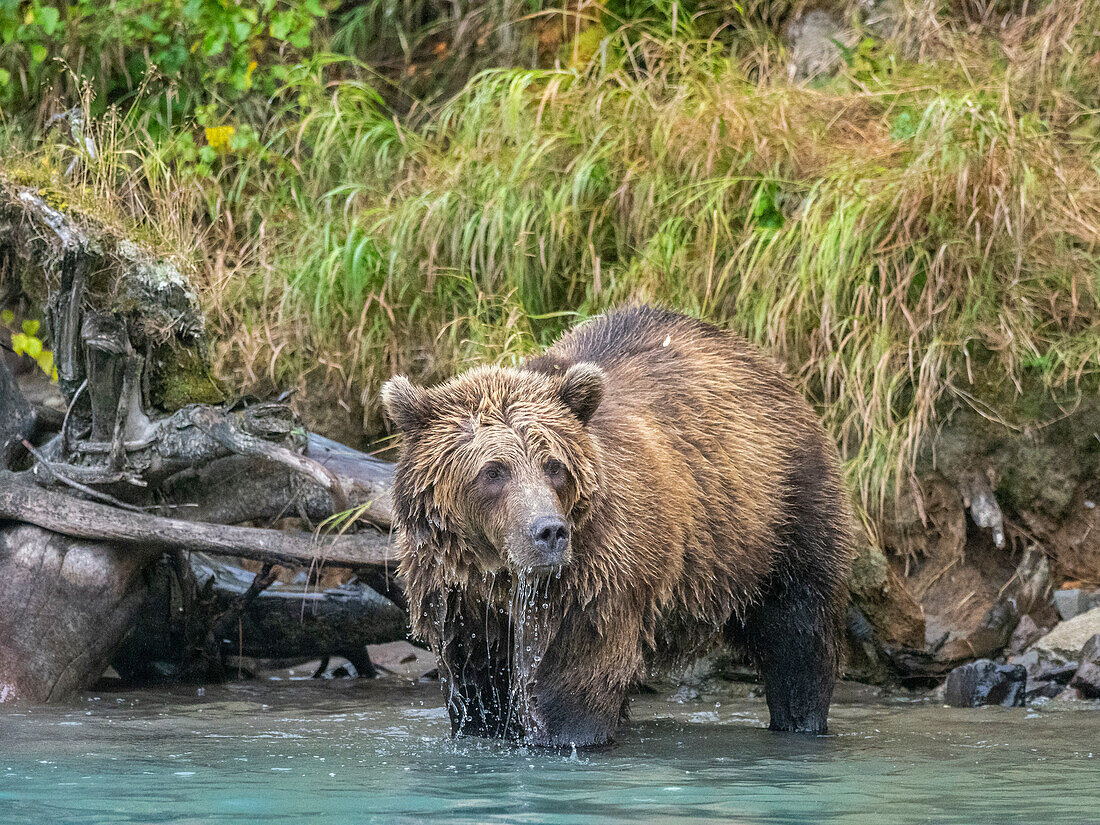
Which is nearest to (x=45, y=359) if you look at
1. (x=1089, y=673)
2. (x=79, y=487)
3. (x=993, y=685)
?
(x=79, y=487)

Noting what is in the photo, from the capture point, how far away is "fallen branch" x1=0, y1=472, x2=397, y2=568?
6.12 m

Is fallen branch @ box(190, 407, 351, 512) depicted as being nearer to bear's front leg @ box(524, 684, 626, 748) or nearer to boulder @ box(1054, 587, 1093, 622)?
bear's front leg @ box(524, 684, 626, 748)

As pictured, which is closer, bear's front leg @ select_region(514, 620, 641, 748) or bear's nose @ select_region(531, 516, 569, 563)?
bear's nose @ select_region(531, 516, 569, 563)

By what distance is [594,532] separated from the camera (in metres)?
4.86

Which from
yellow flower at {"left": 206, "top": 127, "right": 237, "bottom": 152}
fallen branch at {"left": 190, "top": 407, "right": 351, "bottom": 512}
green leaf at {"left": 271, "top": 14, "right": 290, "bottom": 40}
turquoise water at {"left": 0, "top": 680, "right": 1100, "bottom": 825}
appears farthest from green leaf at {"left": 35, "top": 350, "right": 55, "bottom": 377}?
green leaf at {"left": 271, "top": 14, "right": 290, "bottom": 40}

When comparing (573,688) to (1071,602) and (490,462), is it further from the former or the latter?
(1071,602)

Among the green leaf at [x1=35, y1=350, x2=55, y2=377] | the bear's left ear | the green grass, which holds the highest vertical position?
the green grass

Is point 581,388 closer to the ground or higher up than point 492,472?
higher up

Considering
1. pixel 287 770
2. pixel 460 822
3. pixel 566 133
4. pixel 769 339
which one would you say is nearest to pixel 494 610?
pixel 287 770

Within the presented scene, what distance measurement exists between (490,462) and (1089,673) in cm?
317

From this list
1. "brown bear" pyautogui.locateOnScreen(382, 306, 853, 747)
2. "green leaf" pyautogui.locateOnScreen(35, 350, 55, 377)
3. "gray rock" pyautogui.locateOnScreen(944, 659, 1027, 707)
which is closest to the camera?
"brown bear" pyautogui.locateOnScreen(382, 306, 853, 747)

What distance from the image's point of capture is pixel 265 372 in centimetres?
799

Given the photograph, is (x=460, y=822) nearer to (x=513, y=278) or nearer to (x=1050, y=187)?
(x=513, y=278)

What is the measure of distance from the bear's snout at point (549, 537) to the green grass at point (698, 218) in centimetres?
281
